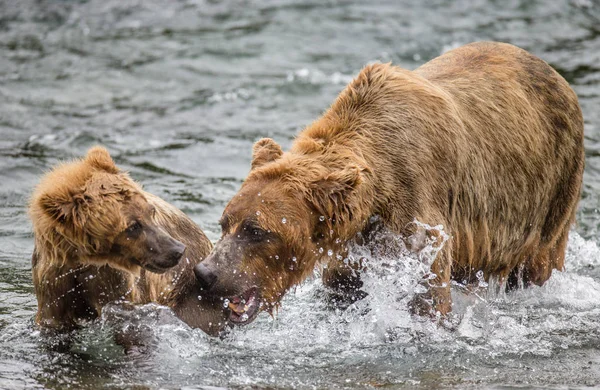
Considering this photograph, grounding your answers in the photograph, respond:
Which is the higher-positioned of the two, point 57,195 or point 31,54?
point 57,195

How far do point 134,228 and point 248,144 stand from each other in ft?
19.9

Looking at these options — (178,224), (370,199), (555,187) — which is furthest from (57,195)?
(555,187)

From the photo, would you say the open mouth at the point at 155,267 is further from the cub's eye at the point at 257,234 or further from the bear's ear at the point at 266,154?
the bear's ear at the point at 266,154

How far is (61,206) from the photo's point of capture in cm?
605

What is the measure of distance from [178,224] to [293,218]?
4.96 feet

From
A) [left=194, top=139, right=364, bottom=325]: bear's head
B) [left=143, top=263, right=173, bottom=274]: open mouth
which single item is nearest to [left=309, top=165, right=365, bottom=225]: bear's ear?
[left=194, top=139, right=364, bottom=325]: bear's head

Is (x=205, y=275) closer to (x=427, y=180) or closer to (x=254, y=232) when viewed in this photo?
(x=254, y=232)

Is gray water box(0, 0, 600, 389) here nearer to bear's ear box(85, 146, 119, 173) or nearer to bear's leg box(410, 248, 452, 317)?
bear's leg box(410, 248, 452, 317)

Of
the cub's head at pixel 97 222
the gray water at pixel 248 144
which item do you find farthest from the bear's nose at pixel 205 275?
the gray water at pixel 248 144

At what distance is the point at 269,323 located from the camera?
7379 millimetres

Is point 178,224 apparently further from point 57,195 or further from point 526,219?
point 526,219

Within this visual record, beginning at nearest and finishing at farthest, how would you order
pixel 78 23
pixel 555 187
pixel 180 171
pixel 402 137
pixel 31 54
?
1. pixel 402 137
2. pixel 555 187
3. pixel 180 171
4. pixel 31 54
5. pixel 78 23

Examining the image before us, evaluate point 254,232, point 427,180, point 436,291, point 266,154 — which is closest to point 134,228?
point 254,232

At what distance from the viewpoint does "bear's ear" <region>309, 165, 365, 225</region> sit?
603cm
